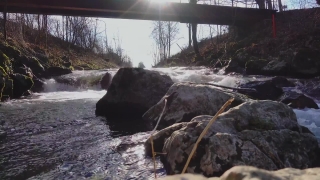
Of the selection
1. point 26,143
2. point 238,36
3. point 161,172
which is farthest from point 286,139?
point 238,36

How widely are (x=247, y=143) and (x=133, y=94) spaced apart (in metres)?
5.13

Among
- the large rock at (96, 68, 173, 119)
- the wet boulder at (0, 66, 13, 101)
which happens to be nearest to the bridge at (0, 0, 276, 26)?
the wet boulder at (0, 66, 13, 101)

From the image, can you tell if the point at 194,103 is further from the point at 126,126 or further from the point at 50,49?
the point at 50,49

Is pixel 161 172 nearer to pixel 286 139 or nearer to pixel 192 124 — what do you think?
pixel 192 124

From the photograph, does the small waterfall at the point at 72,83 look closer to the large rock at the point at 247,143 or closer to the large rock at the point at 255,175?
the large rock at the point at 247,143

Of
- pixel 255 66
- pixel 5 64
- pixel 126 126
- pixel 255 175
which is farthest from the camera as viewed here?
pixel 255 66

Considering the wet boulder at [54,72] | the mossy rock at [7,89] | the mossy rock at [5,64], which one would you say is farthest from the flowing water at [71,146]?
the wet boulder at [54,72]

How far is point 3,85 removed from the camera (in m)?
10.6

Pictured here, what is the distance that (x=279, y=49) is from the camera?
17.0 m

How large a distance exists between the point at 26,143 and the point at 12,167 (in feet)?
4.13

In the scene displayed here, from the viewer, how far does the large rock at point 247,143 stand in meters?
3.06

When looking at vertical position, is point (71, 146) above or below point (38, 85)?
below

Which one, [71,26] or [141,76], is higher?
[71,26]

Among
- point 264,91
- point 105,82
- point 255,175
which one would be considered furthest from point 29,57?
point 255,175
